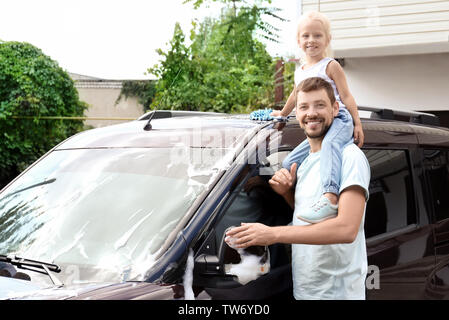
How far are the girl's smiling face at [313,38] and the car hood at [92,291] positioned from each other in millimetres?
1506

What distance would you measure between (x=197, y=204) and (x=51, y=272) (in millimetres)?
631

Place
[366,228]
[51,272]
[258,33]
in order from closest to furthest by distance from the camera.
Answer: [51,272], [366,228], [258,33]

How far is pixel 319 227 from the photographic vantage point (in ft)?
7.13

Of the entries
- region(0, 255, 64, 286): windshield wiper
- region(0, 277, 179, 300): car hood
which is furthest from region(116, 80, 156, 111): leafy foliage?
region(0, 277, 179, 300): car hood

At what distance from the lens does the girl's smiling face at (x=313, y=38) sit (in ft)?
9.92

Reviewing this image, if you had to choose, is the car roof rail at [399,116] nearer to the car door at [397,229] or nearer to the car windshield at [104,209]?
the car door at [397,229]

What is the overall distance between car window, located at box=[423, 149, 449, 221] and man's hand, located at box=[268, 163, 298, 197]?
1158 mm

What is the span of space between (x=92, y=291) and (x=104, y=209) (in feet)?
1.76

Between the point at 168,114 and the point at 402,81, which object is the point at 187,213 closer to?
the point at 168,114

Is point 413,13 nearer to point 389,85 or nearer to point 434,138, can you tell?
point 389,85

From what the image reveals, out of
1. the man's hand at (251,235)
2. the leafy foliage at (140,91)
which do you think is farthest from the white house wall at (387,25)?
the leafy foliage at (140,91)

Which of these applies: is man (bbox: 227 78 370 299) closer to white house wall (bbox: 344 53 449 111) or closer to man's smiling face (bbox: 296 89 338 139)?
man's smiling face (bbox: 296 89 338 139)

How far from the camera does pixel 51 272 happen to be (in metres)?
2.32
